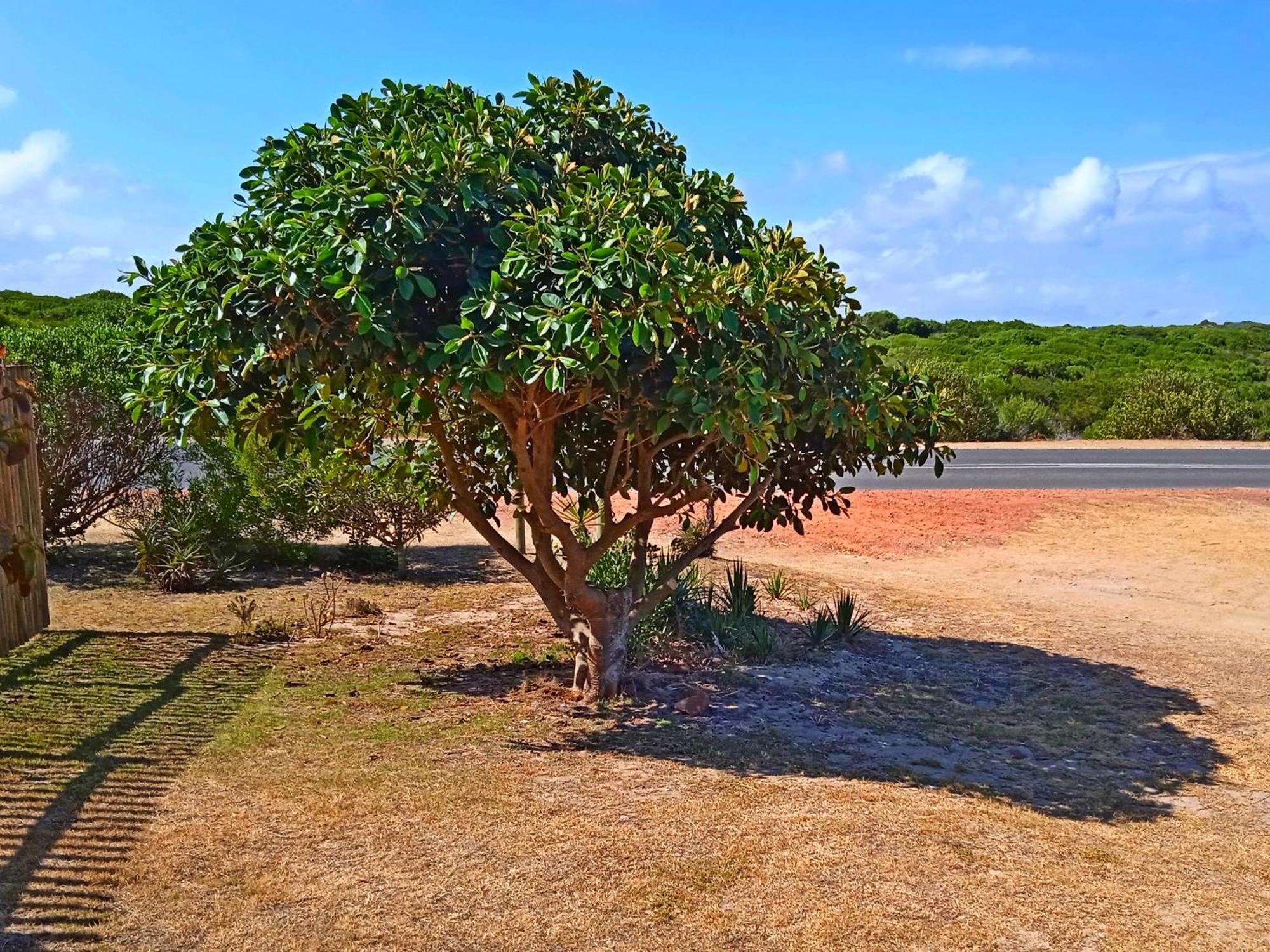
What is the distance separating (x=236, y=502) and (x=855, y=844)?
7.88 m

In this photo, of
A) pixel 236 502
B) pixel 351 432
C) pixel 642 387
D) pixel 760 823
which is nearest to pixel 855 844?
pixel 760 823

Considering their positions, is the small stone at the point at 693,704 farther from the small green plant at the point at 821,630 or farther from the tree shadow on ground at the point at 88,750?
the tree shadow on ground at the point at 88,750

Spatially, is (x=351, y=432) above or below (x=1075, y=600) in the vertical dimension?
above

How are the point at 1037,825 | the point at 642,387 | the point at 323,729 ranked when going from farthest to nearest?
the point at 323,729
the point at 642,387
the point at 1037,825

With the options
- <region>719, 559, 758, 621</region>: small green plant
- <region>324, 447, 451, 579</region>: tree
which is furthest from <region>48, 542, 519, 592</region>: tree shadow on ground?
<region>719, 559, 758, 621</region>: small green plant

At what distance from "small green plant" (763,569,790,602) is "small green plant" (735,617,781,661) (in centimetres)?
174

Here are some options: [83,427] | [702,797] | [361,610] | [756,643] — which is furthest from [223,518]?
[702,797]

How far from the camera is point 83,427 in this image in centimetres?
1131

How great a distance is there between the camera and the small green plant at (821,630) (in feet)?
29.0

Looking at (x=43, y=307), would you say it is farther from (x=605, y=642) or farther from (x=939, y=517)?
(x=605, y=642)

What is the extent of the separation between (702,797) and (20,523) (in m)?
5.11

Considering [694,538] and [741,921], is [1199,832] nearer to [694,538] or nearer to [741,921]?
[741,921]

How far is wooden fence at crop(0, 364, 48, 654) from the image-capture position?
317 inches

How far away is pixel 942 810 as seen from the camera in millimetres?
5660
